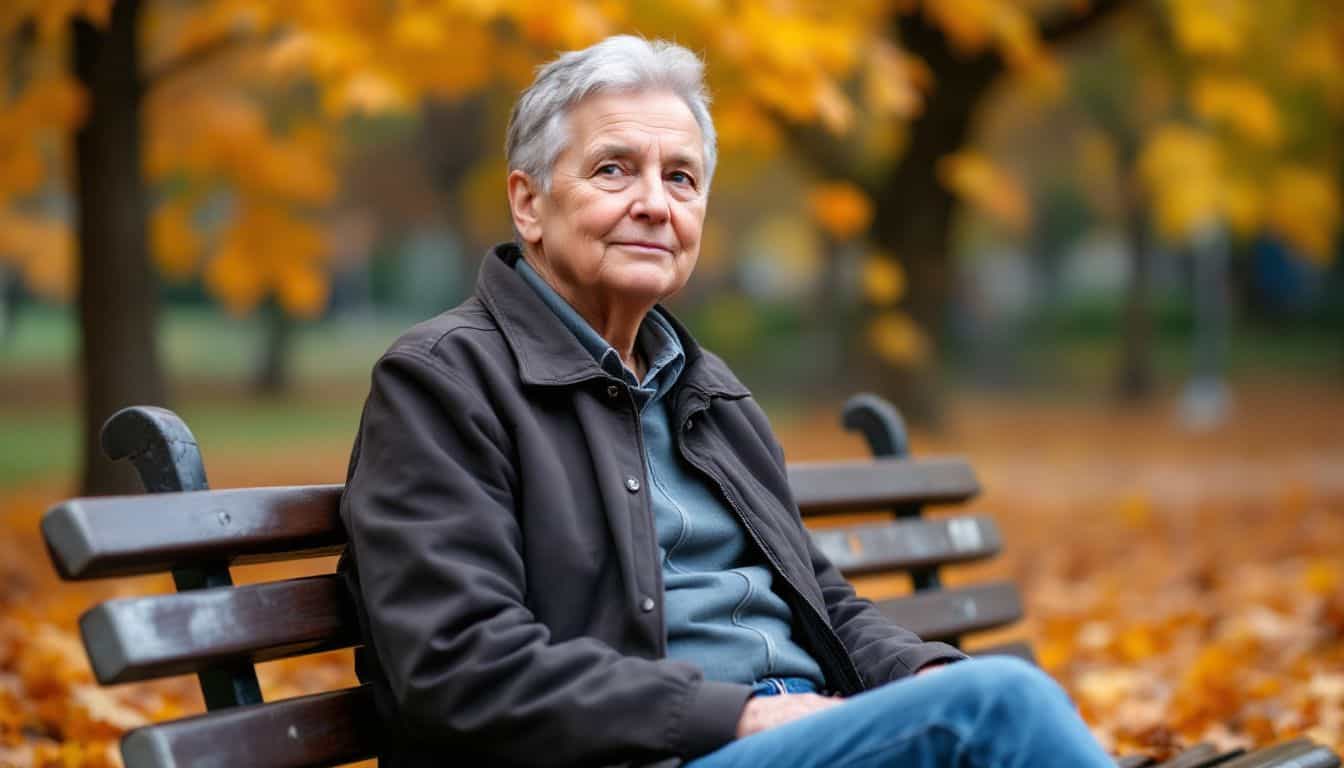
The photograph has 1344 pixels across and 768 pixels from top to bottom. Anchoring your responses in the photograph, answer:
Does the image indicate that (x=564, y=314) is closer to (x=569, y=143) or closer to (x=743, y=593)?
(x=569, y=143)

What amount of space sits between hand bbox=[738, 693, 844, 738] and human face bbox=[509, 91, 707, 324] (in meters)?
0.77

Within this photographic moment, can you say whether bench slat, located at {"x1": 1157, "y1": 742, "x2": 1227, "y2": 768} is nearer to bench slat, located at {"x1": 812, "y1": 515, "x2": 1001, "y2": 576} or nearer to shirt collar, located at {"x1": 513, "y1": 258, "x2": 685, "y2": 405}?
bench slat, located at {"x1": 812, "y1": 515, "x2": 1001, "y2": 576}

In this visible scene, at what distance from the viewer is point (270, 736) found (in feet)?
8.37

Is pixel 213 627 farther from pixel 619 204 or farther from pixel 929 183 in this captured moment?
pixel 929 183

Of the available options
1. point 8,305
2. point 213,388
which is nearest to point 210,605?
point 213,388

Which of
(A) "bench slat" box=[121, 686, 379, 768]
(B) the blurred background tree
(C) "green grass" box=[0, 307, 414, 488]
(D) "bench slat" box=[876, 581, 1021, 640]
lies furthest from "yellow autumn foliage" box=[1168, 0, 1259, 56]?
(C) "green grass" box=[0, 307, 414, 488]

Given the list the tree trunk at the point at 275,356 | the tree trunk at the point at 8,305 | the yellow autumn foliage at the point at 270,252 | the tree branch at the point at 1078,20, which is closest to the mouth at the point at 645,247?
the yellow autumn foliage at the point at 270,252

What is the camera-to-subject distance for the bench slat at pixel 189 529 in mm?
2371

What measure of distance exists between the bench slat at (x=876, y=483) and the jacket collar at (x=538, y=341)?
0.61 m

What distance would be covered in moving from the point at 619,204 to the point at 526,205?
0.66 ft

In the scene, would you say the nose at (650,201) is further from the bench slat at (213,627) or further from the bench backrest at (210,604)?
the bench slat at (213,627)

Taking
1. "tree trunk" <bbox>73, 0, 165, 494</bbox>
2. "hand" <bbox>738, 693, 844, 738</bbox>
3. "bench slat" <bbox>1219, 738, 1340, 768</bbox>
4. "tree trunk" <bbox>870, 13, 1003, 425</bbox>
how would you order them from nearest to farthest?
"hand" <bbox>738, 693, 844, 738</bbox> → "bench slat" <bbox>1219, 738, 1340, 768</bbox> → "tree trunk" <bbox>73, 0, 165, 494</bbox> → "tree trunk" <bbox>870, 13, 1003, 425</bbox>

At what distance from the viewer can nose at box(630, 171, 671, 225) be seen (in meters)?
2.95

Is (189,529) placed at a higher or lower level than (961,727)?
higher
